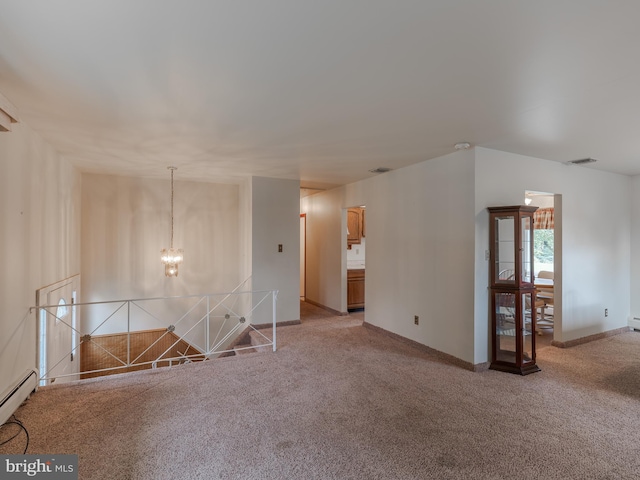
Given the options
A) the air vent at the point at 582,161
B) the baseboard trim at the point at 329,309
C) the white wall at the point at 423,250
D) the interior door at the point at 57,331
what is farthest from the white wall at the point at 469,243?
the interior door at the point at 57,331

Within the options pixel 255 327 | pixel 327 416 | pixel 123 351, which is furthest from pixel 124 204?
pixel 327 416

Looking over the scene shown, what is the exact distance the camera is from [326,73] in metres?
2.09

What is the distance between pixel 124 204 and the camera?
574 cm

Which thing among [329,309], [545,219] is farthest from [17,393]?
[545,219]

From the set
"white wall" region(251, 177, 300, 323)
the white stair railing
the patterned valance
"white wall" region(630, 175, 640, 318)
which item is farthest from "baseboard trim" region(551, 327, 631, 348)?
the white stair railing

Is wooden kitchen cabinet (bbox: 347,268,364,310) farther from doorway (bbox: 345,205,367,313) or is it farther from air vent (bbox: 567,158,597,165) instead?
air vent (bbox: 567,158,597,165)

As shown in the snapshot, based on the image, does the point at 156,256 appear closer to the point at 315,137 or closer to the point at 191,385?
the point at 191,385

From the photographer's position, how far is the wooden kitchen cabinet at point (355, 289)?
21.8ft

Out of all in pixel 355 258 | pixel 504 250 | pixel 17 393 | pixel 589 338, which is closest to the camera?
pixel 17 393

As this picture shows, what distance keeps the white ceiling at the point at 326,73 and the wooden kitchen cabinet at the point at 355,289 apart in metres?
3.47

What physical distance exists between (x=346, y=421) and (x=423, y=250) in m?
2.44

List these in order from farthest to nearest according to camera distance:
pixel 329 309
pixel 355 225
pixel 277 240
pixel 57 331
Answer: pixel 355 225, pixel 329 309, pixel 277 240, pixel 57 331

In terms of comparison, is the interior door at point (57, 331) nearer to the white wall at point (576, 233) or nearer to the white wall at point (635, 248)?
the white wall at point (576, 233)

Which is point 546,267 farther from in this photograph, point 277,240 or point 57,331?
point 57,331
